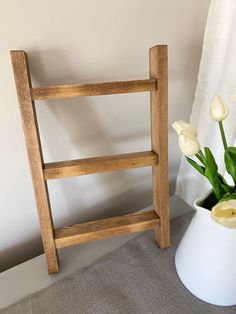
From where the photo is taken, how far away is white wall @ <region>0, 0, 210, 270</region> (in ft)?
1.75

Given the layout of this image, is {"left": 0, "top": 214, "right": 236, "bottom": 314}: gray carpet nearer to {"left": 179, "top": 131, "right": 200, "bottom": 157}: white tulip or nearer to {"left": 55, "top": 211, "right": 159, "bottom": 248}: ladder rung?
{"left": 55, "top": 211, "right": 159, "bottom": 248}: ladder rung

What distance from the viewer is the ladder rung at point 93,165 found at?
53 centimetres

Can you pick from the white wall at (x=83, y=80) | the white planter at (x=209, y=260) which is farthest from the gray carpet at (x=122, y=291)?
the white wall at (x=83, y=80)

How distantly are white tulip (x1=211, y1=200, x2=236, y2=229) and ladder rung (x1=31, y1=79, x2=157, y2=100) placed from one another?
→ 0.26 m

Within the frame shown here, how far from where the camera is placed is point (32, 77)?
0.56m

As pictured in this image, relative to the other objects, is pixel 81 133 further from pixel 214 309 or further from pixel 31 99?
pixel 214 309

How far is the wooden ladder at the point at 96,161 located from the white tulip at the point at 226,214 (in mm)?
188

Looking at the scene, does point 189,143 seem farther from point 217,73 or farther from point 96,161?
point 217,73

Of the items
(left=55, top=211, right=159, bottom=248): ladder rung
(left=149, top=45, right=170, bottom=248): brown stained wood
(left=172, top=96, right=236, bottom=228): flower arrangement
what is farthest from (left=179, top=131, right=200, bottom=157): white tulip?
(left=55, top=211, right=159, bottom=248): ladder rung

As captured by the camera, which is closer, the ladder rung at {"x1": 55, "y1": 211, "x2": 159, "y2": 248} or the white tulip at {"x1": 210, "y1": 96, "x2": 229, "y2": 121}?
the white tulip at {"x1": 210, "y1": 96, "x2": 229, "y2": 121}

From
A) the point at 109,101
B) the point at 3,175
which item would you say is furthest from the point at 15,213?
the point at 109,101

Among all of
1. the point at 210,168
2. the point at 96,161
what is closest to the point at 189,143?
the point at 210,168

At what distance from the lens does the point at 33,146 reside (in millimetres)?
503

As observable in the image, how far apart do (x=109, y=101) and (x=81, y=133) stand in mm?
103
